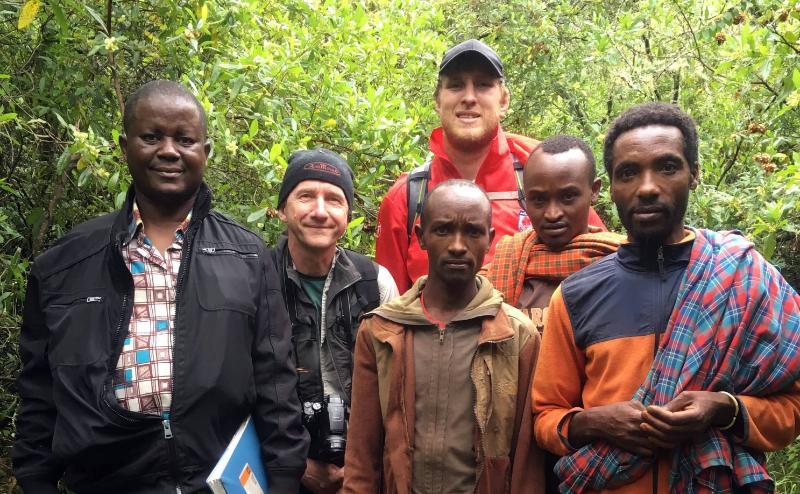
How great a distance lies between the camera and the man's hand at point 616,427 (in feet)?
7.27

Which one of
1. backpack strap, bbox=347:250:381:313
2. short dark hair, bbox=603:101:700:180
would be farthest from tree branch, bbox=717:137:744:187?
short dark hair, bbox=603:101:700:180

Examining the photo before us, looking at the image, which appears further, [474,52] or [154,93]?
[474,52]

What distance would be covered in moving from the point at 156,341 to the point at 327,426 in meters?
0.81

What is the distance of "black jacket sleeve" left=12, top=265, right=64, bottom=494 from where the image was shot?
2.67 metres

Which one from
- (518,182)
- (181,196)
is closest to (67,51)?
(181,196)

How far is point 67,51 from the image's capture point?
176 inches

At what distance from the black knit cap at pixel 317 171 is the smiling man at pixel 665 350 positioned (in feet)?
3.98

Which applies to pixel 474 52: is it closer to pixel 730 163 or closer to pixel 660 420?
pixel 660 420

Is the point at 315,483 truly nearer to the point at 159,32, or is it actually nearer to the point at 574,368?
the point at 574,368

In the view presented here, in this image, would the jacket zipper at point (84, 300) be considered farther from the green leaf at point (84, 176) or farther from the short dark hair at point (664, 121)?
the short dark hair at point (664, 121)

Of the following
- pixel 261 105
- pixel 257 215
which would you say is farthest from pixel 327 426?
pixel 261 105

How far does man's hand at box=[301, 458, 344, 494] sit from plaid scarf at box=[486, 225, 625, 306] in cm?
99

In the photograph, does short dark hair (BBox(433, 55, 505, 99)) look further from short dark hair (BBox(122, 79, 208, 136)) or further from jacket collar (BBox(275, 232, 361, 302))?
short dark hair (BBox(122, 79, 208, 136))

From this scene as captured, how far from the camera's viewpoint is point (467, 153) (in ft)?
12.9
